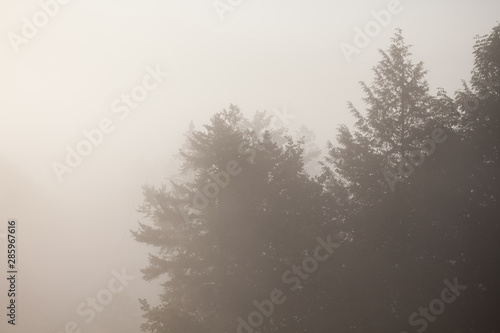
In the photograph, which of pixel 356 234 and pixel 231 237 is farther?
pixel 356 234

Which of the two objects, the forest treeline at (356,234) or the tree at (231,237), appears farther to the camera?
the forest treeline at (356,234)

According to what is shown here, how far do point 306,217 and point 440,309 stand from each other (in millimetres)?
6214

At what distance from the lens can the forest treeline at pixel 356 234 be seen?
1244 centimetres

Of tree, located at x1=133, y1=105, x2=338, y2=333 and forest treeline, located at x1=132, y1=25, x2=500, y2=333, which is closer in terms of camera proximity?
tree, located at x1=133, y1=105, x2=338, y2=333

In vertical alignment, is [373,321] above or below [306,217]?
below

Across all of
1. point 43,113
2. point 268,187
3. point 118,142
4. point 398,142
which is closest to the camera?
point 268,187

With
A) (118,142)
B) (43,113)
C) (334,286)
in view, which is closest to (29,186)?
(118,142)

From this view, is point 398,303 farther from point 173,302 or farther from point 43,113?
point 43,113

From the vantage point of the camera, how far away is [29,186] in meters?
61.3

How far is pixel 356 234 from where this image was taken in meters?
14.0

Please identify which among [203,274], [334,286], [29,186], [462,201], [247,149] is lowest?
Result: [462,201]

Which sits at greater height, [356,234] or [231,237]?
[231,237]

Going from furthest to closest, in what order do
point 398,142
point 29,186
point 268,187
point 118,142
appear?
1. point 118,142
2. point 29,186
3. point 398,142
4. point 268,187

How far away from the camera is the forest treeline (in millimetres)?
12438
